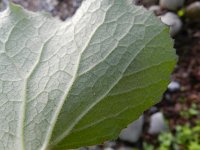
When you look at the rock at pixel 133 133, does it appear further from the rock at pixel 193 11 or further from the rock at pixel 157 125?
the rock at pixel 193 11

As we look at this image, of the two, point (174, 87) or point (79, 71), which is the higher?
point (79, 71)

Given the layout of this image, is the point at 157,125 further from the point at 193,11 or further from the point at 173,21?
the point at 193,11

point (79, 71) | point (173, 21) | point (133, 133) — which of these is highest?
point (79, 71)

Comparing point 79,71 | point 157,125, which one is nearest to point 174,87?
point 157,125

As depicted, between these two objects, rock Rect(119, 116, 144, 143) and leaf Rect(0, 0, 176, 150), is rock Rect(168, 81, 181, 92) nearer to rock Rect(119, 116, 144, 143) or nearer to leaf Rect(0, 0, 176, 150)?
rock Rect(119, 116, 144, 143)

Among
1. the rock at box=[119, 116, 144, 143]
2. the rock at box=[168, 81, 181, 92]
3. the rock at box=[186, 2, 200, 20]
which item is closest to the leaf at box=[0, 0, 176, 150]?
the rock at box=[119, 116, 144, 143]
